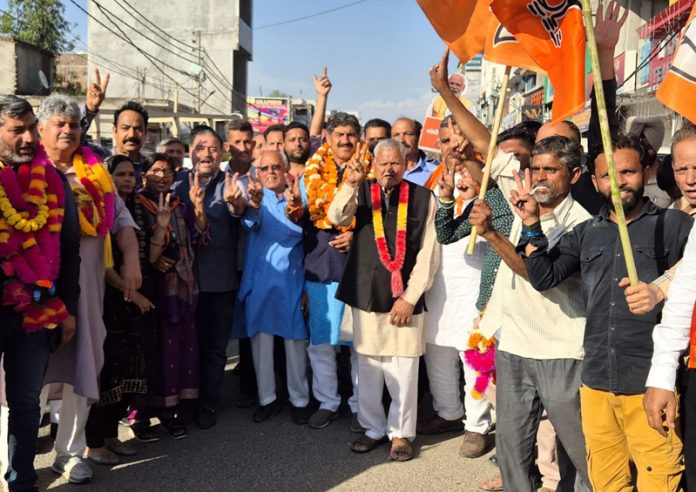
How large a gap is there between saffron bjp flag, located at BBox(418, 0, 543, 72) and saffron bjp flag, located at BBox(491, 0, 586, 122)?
27 cm

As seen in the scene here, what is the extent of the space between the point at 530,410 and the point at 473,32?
7.74 ft

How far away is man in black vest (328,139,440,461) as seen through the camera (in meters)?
4.58

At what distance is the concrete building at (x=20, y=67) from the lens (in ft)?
77.6

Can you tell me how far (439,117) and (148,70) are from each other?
36.3 metres

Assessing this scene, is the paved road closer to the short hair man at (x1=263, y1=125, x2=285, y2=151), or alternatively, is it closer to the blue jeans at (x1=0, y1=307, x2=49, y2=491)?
the blue jeans at (x1=0, y1=307, x2=49, y2=491)

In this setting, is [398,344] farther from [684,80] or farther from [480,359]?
[684,80]

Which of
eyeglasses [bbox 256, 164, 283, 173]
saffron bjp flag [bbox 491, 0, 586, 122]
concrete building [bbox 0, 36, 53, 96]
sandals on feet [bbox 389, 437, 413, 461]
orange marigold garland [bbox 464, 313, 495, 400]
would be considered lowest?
sandals on feet [bbox 389, 437, 413, 461]

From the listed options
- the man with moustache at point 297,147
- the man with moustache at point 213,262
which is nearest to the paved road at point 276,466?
the man with moustache at point 213,262

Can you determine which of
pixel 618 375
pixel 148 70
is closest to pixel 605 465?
pixel 618 375

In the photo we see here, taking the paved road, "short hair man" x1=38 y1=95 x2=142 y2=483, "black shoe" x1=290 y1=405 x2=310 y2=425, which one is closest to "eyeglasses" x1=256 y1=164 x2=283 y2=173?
"short hair man" x1=38 y1=95 x2=142 y2=483

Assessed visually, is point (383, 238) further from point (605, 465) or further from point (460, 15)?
point (605, 465)

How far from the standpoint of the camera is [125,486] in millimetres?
4066

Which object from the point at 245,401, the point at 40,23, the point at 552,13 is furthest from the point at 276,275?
the point at 40,23

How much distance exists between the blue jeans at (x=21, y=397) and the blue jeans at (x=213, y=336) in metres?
1.67
